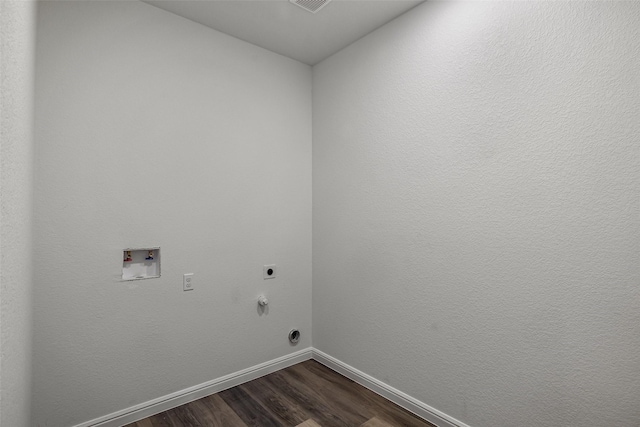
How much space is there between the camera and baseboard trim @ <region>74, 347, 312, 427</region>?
1957 millimetres

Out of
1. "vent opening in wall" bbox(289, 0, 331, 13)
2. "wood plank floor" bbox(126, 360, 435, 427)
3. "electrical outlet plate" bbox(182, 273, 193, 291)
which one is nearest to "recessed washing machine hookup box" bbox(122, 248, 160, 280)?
"electrical outlet plate" bbox(182, 273, 193, 291)

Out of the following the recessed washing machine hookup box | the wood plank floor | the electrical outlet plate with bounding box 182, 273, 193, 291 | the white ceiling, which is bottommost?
the wood plank floor

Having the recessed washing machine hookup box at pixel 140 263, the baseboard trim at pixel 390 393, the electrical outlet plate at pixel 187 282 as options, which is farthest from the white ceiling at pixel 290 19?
the baseboard trim at pixel 390 393

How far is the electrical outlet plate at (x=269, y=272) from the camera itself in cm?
263

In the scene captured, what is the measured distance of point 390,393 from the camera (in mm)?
2227

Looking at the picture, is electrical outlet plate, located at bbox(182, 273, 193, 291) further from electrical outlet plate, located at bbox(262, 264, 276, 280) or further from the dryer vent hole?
the dryer vent hole

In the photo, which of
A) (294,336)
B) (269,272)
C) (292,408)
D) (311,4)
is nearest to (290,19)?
(311,4)

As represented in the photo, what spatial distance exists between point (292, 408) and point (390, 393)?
2.19 feet

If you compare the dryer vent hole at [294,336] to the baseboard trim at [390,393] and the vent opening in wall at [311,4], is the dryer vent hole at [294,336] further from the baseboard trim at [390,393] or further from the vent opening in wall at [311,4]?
the vent opening in wall at [311,4]

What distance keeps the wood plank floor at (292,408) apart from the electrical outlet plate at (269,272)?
784mm

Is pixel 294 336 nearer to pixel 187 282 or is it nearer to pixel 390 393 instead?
pixel 390 393

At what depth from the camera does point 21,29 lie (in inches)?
44.3

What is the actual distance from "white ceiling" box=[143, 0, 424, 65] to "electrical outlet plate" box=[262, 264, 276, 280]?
1.78 metres

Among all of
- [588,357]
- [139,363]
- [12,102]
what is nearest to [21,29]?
[12,102]
